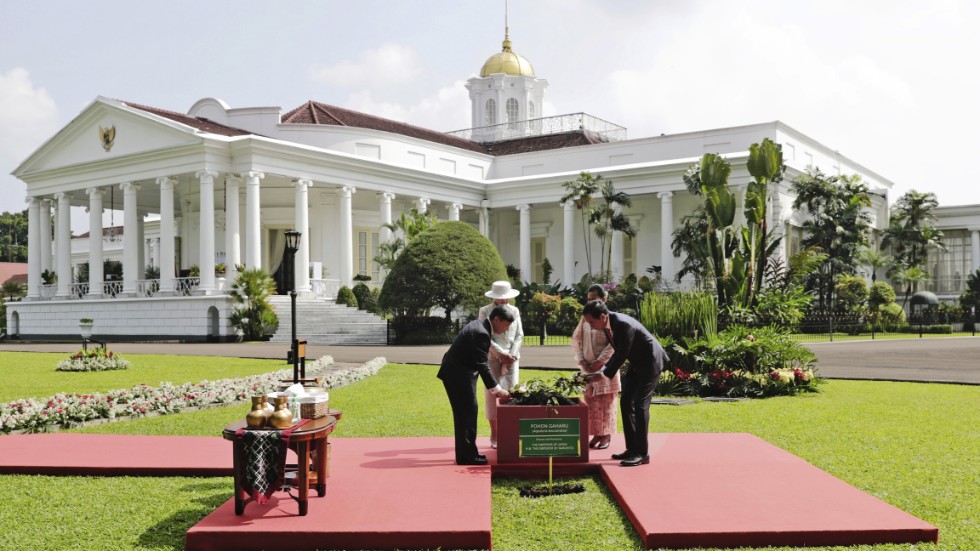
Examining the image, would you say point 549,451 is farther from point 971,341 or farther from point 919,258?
point 919,258

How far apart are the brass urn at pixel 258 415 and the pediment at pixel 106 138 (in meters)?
29.0

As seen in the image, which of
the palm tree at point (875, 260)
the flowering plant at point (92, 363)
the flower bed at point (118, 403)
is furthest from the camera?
the palm tree at point (875, 260)

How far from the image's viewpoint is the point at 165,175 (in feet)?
113

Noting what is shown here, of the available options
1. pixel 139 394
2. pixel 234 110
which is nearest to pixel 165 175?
pixel 234 110

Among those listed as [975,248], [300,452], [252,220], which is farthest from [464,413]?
[975,248]

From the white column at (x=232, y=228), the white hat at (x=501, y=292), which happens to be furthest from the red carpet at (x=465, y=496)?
the white column at (x=232, y=228)

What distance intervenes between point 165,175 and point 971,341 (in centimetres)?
2947

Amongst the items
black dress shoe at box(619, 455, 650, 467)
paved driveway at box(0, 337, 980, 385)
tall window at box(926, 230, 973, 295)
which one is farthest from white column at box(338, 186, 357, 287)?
tall window at box(926, 230, 973, 295)

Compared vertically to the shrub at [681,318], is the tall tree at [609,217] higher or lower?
higher

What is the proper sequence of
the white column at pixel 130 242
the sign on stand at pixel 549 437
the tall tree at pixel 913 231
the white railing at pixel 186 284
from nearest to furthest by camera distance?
the sign on stand at pixel 549 437
the white railing at pixel 186 284
the white column at pixel 130 242
the tall tree at pixel 913 231

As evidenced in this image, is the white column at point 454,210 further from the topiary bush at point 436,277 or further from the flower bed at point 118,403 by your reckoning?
the flower bed at point 118,403

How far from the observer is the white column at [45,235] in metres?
39.9

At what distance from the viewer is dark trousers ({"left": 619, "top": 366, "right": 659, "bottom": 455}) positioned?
738 centimetres

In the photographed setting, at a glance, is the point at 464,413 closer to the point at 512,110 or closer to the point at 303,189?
the point at 303,189
